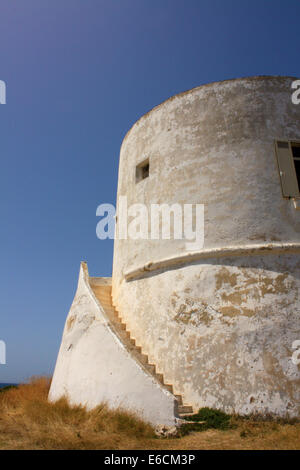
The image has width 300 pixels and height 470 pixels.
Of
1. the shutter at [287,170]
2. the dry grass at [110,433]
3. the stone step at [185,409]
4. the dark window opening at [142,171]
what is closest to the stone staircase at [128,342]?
the stone step at [185,409]

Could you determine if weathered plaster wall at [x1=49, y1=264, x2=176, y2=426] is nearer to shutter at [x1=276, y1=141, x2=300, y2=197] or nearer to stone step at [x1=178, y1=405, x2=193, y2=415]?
stone step at [x1=178, y1=405, x2=193, y2=415]

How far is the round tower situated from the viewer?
6484mm

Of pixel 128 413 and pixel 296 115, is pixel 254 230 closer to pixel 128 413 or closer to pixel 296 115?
pixel 296 115

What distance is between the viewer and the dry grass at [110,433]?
5.02 meters

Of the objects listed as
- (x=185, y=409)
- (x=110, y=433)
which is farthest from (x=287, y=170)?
(x=110, y=433)

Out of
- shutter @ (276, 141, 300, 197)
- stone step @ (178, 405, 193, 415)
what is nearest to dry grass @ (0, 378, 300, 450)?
stone step @ (178, 405, 193, 415)

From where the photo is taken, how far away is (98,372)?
24.3 ft

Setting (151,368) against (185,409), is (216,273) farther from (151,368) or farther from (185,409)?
(185,409)

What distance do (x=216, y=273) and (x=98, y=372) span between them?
325 cm

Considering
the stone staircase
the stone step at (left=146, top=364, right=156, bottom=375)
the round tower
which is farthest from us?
the stone step at (left=146, top=364, right=156, bottom=375)

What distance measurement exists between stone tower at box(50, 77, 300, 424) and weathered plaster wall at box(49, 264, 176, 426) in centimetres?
3

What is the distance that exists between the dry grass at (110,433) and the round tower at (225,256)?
68 centimetres

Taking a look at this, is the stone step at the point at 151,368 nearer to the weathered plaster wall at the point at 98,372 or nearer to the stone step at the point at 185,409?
the weathered plaster wall at the point at 98,372
